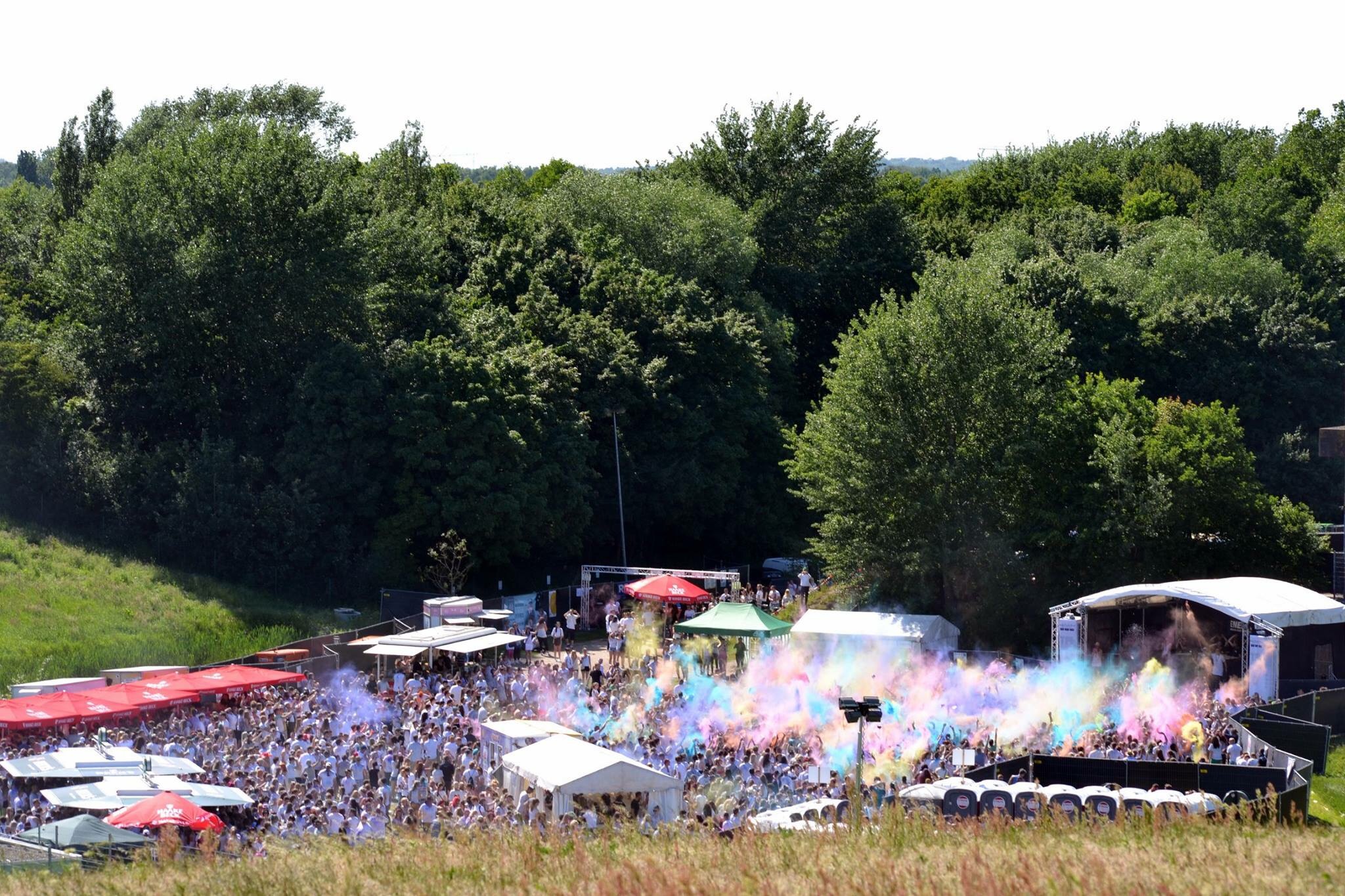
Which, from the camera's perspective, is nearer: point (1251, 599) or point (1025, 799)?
point (1025, 799)

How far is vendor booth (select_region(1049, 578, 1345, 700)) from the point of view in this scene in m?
30.6

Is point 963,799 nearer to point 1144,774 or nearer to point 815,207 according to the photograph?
point 1144,774

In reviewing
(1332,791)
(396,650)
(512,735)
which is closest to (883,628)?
(396,650)

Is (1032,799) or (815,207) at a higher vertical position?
Result: (815,207)

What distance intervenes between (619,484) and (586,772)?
29.1 m

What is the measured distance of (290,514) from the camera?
155ft

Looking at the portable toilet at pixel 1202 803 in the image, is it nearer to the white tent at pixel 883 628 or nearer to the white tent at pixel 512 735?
the white tent at pixel 512 735

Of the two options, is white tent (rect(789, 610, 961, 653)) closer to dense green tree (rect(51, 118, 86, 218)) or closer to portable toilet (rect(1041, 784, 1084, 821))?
portable toilet (rect(1041, 784, 1084, 821))

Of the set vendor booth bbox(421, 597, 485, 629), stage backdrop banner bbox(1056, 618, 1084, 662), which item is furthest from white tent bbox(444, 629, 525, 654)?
stage backdrop banner bbox(1056, 618, 1084, 662)

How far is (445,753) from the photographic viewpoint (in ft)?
82.7

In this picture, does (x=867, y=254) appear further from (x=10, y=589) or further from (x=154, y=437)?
(x=10, y=589)

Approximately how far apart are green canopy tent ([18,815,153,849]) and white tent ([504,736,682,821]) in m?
5.67

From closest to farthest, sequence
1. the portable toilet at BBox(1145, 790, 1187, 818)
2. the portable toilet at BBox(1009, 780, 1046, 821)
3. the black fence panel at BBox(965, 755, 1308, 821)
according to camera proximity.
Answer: the portable toilet at BBox(1145, 790, 1187, 818)
the portable toilet at BBox(1009, 780, 1046, 821)
the black fence panel at BBox(965, 755, 1308, 821)

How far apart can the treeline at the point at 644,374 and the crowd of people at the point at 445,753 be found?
38.5 feet
